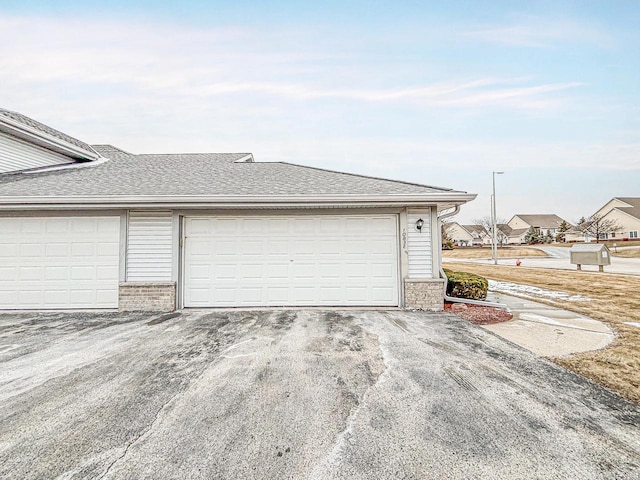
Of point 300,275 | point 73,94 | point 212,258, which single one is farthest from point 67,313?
point 73,94

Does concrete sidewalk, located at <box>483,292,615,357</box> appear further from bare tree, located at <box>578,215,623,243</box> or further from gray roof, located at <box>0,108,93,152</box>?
bare tree, located at <box>578,215,623,243</box>

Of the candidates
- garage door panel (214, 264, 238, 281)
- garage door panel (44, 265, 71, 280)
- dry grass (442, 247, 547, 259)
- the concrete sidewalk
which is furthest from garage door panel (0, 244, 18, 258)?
dry grass (442, 247, 547, 259)

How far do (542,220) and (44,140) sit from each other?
88130 millimetres

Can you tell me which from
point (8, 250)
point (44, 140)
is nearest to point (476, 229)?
point (44, 140)

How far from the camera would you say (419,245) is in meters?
6.50

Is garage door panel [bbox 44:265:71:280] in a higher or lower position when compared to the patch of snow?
higher

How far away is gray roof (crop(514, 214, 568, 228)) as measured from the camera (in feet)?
226

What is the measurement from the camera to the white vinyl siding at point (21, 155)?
818 cm

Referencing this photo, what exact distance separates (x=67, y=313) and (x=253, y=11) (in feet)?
36.2

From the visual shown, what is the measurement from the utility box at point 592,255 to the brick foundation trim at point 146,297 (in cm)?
1879

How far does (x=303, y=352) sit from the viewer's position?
3.99m

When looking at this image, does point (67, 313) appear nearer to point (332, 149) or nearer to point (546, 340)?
point (546, 340)

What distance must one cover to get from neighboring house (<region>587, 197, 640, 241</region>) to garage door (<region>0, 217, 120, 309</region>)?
70.1 metres

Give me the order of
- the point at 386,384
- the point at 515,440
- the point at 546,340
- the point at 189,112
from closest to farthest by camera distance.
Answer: the point at 515,440 < the point at 386,384 < the point at 546,340 < the point at 189,112
